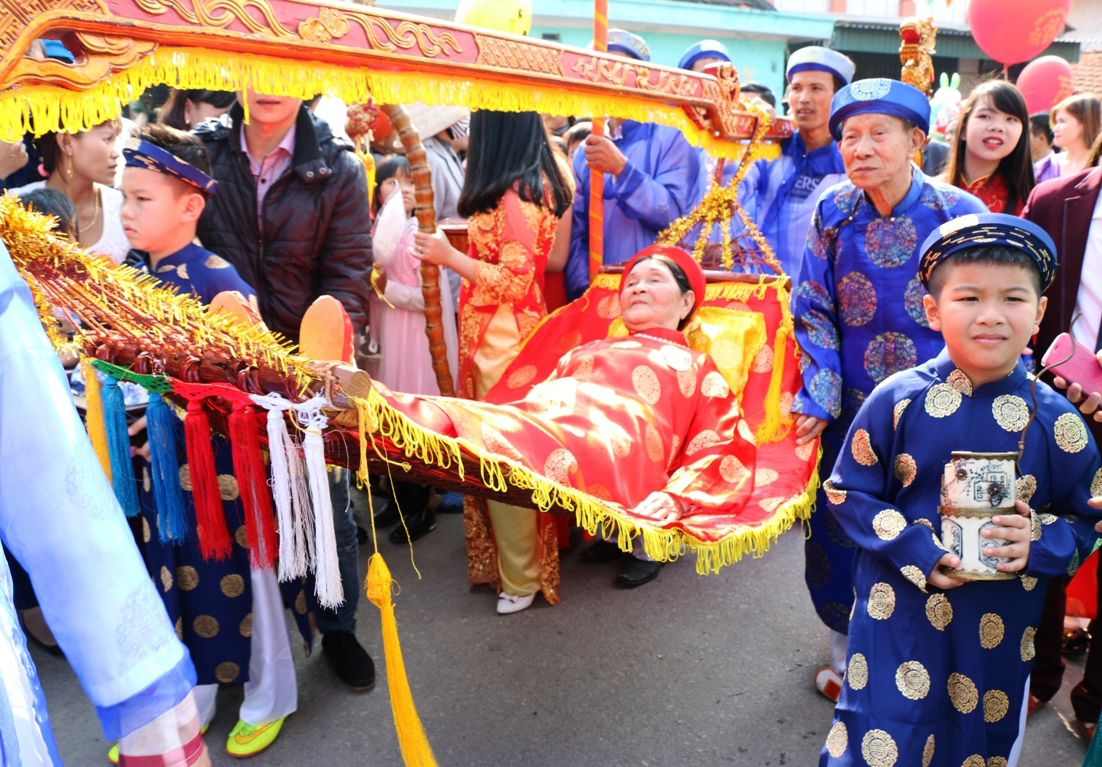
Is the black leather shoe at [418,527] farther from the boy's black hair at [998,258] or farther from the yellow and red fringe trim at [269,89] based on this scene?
the boy's black hair at [998,258]

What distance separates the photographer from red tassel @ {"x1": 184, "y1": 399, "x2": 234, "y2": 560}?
5.85 feet

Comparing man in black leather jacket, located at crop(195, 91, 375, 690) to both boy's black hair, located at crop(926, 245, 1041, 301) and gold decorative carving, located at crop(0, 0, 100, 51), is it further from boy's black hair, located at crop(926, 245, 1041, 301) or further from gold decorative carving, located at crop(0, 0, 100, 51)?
boy's black hair, located at crop(926, 245, 1041, 301)

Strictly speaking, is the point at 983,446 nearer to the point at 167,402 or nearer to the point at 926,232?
the point at 926,232

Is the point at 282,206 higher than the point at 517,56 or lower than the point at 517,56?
lower

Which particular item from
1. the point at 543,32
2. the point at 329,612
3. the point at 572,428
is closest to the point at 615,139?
the point at 572,428

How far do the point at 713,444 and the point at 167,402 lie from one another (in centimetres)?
158

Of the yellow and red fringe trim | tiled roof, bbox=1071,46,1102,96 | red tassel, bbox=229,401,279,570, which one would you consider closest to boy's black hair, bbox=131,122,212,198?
the yellow and red fringe trim

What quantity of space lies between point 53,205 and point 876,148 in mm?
2609

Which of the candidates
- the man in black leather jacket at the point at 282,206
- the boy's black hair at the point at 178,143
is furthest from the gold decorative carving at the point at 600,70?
the boy's black hair at the point at 178,143

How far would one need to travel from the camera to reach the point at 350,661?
288 cm

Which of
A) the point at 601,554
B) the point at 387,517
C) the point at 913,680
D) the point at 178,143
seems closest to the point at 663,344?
the point at 601,554

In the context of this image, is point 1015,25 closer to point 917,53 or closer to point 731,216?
point 917,53

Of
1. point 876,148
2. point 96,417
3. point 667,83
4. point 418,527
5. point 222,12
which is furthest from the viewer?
Answer: point 418,527

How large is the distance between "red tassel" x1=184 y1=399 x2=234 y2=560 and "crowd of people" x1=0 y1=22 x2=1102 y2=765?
8 centimetres
